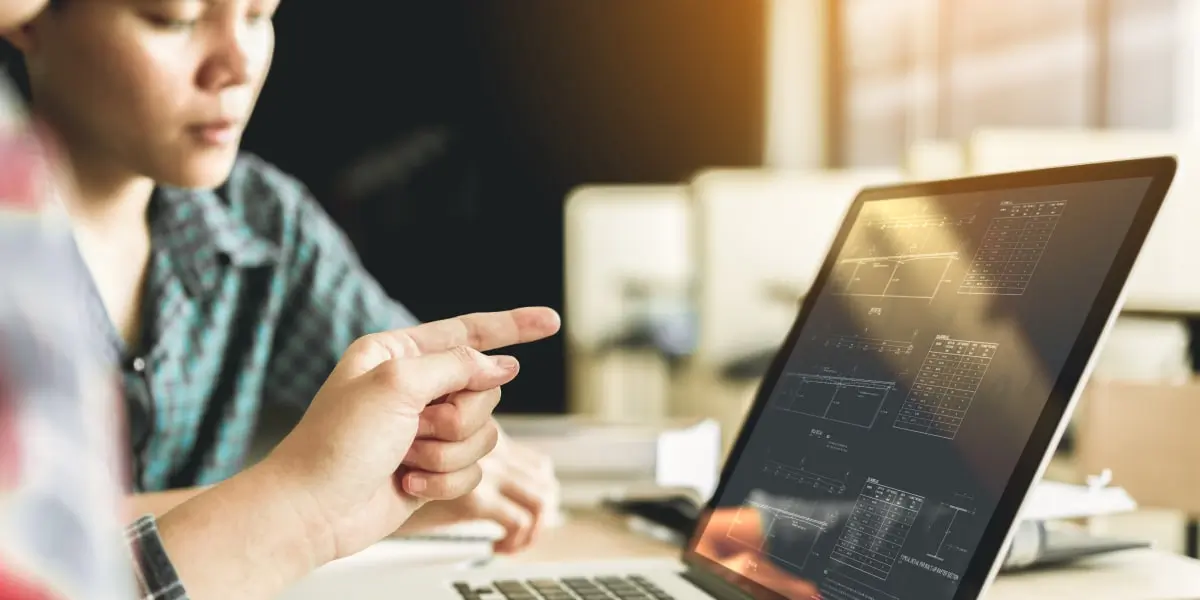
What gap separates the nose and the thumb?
0.44 m

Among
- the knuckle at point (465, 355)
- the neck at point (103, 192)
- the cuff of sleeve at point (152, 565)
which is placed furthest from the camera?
the neck at point (103, 192)

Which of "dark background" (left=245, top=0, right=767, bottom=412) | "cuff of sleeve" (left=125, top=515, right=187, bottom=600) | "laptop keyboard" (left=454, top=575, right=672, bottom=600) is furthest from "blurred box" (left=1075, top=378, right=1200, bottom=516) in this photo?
"dark background" (left=245, top=0, right=767, bottom=412)

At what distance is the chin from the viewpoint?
0.95 m

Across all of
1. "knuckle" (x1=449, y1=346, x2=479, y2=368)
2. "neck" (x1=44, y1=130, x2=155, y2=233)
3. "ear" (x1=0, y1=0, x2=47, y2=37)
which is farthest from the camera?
"neck" (x1=44, y1=130, x2=155, y2=233)

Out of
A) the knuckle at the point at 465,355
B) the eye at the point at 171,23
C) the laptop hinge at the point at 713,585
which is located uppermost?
the eye at the point at 171,23

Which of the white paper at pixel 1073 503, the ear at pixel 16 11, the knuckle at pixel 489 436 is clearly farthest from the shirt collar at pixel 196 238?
the ear at pixel 16 11

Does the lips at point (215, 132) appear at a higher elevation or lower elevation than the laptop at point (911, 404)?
higher

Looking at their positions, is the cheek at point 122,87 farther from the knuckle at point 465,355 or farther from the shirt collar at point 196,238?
the knuckle at point 465,355

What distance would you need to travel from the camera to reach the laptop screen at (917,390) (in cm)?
54

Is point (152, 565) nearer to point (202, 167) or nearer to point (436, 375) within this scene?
point (436, 375)

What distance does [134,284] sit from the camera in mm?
1190

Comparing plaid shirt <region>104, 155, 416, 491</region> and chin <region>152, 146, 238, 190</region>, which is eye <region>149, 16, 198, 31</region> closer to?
chin <region>152, 146, 238, 190</region>

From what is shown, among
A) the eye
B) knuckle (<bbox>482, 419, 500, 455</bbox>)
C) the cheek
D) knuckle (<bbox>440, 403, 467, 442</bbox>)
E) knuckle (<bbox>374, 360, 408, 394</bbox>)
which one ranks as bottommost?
knuckle (<bbox>482, 419, 500, 455</bbox>)

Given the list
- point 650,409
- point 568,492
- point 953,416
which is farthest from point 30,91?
point 650,409
